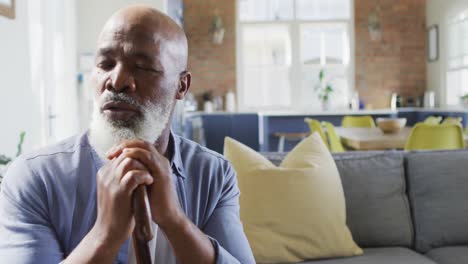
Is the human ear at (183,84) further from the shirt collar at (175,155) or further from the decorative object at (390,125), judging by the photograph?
the decorative object at (390,125)

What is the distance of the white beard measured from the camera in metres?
0.98

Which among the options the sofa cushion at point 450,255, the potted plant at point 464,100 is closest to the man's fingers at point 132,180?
the sofa cushion at point 450,255

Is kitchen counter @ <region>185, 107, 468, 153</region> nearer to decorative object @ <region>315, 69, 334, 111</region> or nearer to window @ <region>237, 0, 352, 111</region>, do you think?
decorative object @ <region>315, 69, 334, 111</region>

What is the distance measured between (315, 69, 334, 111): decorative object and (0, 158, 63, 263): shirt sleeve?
7.24 metres

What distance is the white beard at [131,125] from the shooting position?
0.98 metres

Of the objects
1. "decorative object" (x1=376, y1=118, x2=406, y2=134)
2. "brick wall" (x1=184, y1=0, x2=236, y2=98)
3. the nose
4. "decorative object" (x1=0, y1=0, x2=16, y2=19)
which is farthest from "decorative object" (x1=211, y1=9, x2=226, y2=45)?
the nose

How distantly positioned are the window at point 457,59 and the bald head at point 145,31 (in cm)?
667

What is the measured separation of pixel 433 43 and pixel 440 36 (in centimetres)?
28

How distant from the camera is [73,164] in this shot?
1.10m

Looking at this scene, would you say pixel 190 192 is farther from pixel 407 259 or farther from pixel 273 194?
pixel 407 259

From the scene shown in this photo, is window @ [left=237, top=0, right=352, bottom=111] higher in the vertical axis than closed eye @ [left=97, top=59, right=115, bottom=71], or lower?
higher

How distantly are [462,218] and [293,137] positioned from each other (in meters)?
5.74

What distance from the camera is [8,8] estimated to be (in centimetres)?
324

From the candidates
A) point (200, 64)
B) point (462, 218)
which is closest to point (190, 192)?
point (462, 218)
